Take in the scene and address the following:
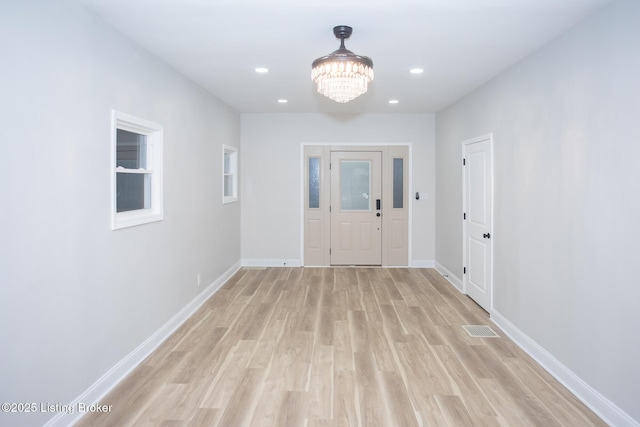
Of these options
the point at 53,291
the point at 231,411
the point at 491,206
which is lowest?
the point at 231,411

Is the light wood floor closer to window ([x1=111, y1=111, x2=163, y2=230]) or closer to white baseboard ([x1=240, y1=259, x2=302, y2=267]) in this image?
window ([x1=111, y1=111, x2=163, y2=230])

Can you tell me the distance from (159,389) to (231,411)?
63 cm

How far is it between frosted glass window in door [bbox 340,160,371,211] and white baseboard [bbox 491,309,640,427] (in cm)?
343

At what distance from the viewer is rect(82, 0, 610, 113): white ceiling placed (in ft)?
8.41

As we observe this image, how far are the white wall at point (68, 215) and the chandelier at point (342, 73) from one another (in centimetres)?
152

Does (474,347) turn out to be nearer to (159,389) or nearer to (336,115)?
(159,389)

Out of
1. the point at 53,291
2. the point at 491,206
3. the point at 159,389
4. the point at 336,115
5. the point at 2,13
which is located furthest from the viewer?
the point at 336,115

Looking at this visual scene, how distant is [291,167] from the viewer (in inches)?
267

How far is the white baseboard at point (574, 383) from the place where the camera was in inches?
91.3

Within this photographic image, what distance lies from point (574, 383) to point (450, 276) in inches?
124

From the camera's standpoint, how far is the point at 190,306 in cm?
434

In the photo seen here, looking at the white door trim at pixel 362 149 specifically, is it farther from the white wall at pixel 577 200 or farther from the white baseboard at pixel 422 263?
the white wall at pixel 577 200

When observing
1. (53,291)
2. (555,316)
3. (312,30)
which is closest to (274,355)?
(53,291)

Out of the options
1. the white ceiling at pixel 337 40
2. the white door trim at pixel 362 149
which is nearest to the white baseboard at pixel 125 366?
the white ceiling at pixel 337 40
